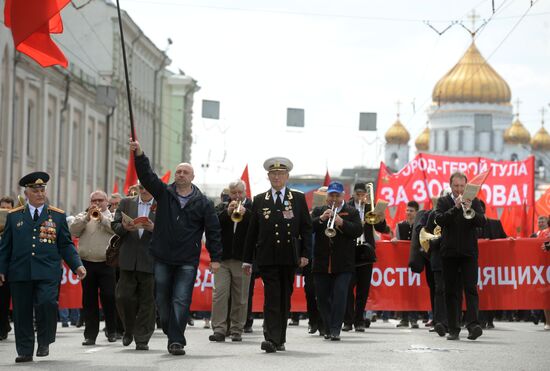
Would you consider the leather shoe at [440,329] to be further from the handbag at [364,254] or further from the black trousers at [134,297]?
the black trousers at [134,297]

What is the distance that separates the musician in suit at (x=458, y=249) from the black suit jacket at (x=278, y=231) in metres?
2.04

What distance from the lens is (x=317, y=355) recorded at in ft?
48.2

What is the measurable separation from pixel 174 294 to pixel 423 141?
17644 centimetres

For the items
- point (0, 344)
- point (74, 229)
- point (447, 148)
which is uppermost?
point (447, 148)

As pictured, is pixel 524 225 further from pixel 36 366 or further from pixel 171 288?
pixel 36 366

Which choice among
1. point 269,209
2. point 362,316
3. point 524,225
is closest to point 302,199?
point 269,209

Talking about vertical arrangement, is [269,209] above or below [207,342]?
above

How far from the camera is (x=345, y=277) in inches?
706

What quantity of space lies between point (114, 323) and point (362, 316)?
14.1ft

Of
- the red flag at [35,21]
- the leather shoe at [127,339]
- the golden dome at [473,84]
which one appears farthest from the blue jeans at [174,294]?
the golden dome at [473,84]

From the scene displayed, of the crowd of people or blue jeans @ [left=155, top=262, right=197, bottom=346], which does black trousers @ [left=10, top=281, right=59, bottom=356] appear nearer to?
the crowd of people

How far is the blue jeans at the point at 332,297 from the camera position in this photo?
58.0 feet

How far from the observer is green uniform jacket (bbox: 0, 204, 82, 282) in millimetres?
14102

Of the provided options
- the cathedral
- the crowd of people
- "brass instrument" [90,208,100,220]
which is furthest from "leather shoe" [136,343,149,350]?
the cathedral
